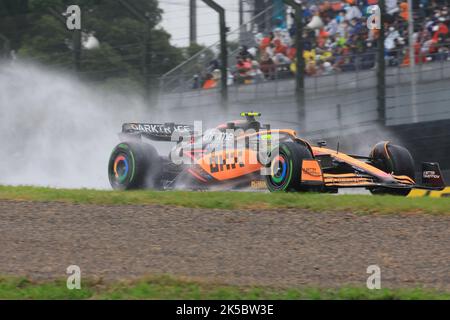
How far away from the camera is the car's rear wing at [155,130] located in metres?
12.0

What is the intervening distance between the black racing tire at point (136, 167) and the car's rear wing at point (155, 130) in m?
0.65

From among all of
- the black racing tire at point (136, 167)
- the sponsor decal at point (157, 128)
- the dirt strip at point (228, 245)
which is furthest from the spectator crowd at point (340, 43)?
the dirt strip at point (228, 245)

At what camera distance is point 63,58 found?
55.8 ft

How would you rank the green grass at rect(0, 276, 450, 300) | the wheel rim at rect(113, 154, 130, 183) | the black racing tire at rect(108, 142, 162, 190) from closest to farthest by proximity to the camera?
the green grass at rect(0, 276, 450, 300) < the black racing tire at rect(108, 142, 162, 190) < the wheel rim at rect(113, 154, 130, 183)

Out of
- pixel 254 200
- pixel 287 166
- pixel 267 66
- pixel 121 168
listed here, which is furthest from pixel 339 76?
pixel 254 200

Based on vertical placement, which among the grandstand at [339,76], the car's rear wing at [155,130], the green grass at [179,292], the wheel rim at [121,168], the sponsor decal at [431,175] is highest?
the grandstand at [339,76]

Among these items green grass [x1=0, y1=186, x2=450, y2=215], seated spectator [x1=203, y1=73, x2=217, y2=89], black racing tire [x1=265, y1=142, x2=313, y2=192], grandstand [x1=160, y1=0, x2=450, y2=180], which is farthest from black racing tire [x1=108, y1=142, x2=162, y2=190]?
seated spectator [x1=203, y1=73, x2=217, y2=89]

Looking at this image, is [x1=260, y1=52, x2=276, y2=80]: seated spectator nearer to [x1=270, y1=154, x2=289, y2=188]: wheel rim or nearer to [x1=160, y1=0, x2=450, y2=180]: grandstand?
[x1=160, y1=0, x2=450, y2=180]: grandstand

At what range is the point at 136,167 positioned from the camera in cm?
1104

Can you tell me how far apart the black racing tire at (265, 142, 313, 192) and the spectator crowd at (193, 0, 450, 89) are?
3828mm

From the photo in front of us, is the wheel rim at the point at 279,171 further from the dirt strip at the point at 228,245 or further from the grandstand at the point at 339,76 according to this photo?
the grandstand at the point at 339,76

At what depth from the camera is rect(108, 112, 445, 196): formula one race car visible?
9.99m

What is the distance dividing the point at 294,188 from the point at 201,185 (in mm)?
1684
